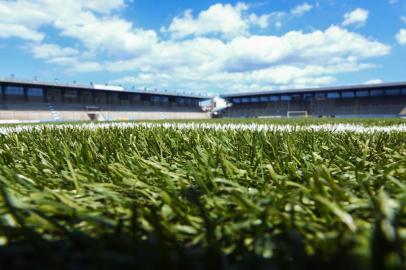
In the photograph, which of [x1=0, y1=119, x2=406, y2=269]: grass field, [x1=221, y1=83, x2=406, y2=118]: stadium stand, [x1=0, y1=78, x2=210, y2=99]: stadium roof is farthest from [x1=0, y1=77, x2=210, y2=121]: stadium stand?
[x1=0, y1=119, x2=406, y2=269]: grass field

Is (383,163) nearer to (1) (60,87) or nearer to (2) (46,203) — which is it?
(2) (46,203)

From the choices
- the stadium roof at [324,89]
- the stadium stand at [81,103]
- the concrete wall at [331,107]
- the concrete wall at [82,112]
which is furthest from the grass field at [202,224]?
the stadium roof at [324,89]

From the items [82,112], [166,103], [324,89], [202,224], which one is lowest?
[202,224]

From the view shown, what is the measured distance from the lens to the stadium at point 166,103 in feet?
159

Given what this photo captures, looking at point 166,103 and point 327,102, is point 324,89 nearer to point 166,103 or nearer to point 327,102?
point 327,102

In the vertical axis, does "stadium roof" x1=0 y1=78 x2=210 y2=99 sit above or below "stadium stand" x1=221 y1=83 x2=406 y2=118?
above

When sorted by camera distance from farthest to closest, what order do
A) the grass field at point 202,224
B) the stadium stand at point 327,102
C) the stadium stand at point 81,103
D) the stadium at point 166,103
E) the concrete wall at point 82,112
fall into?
1. the stadium stand at point 327,102
2. the stadium at point 166,103
3. the stadium stand at point 81,103
4. the concrete wall at point 82,112
5. the grass field at point 202,224

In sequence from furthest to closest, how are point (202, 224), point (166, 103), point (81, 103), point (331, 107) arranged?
point (166, 103) → point (331, 107) → point (81, 103) → point (202, 224)

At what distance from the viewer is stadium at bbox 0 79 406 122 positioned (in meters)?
48.6

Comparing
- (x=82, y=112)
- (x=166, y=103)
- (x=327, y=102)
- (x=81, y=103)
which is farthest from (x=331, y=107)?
(x=81, y=103)

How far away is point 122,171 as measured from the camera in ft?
5.92

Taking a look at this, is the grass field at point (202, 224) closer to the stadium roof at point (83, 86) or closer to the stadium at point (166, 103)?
the stadium at point (166, 103)

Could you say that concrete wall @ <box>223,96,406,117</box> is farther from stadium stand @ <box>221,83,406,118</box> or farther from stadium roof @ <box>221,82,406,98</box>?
stadium roof @ <box>221,82,406,98</box>

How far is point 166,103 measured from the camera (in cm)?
7475
